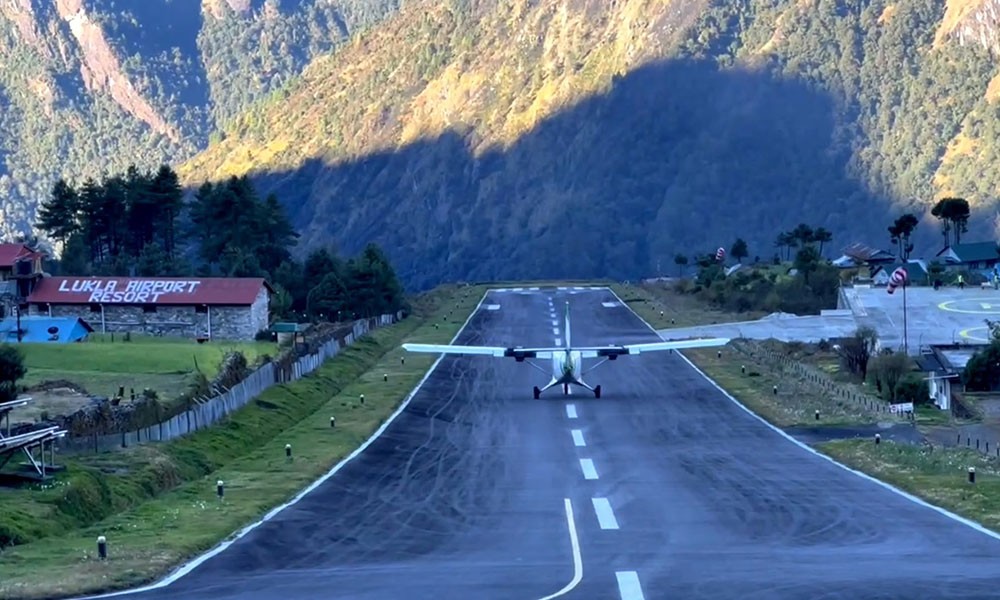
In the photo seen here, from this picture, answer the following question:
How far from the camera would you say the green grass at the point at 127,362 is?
57062 millimetres

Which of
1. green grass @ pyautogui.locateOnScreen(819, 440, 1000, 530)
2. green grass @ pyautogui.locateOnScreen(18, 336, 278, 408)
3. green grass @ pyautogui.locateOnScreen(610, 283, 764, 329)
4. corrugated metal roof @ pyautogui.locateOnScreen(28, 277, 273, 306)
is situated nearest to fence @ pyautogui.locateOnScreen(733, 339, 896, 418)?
green grass @ pyautogui.locateOnScreen(610, 283, 764, 329)

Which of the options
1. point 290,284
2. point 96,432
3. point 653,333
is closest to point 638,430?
point 96,432

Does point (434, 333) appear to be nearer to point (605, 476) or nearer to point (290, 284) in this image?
point (290, 284)

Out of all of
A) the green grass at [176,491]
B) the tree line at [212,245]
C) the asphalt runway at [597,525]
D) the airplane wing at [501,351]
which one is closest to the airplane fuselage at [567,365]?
the airplane wing at [501,351]

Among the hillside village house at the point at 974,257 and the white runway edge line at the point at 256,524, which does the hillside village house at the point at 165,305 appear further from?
the hillside village house at the point at 974,257

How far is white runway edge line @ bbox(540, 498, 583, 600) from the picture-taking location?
19.5 metres

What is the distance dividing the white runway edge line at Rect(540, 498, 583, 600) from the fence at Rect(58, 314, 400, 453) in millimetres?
13313

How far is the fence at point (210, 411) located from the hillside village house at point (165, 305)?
43.6 ft

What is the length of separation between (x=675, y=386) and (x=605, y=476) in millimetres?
26036

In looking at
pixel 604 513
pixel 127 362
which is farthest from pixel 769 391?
pixel 604 513

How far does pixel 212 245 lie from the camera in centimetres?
11419

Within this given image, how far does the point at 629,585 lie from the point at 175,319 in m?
68.8

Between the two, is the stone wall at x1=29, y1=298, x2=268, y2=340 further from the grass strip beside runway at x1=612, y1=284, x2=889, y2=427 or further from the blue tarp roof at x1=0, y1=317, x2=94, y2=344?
the grass strip beside runway at x1=612, y1=284, x2=889, y2=427

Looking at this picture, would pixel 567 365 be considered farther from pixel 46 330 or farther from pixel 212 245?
pixel 212 245
